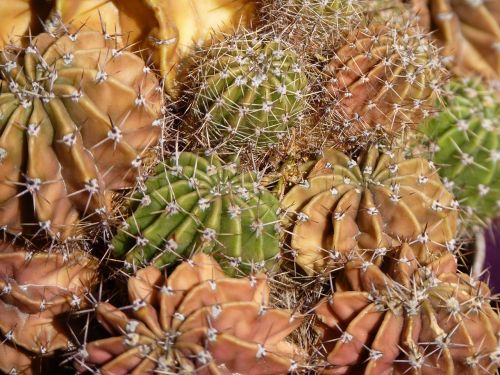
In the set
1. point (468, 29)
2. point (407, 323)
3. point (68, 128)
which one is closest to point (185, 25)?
point (68, 128)

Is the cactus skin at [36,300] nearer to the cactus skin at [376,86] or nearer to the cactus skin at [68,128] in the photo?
the cactus skin at [68,128]

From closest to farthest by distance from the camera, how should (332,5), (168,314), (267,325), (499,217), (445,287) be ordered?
(168,314), (267,325), (445,287), (332,5), (499,217)

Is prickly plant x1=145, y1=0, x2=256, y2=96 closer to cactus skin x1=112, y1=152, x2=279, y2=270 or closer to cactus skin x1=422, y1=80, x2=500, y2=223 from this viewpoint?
cactus skin x1=112, y1=152, x2=279, y2=270

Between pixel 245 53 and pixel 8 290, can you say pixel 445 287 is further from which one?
pixel 8 290

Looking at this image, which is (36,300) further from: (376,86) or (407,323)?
(376,86)

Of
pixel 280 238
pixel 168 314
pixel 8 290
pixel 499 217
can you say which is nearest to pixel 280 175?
pixel 280 238
